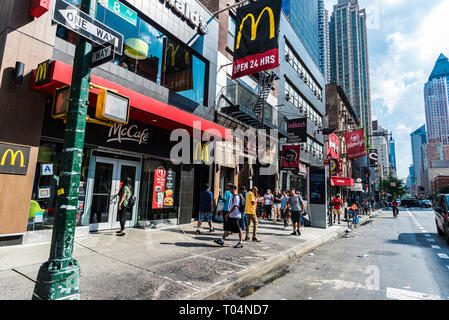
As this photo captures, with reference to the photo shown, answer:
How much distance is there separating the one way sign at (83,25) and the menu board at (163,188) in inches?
271

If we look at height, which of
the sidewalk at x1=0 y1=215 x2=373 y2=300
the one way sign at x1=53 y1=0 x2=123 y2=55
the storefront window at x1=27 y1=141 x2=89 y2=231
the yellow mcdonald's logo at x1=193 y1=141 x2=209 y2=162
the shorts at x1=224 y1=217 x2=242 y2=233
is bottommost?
the sidewalk at x1=0 y1=215 x2=373 y2=300

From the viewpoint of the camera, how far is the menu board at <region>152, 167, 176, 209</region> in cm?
1011

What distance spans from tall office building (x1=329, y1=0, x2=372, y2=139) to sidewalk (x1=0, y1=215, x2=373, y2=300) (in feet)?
431

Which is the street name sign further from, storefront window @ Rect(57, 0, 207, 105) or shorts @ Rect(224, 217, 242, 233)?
shorts @ Rect(224, 217, 242, 233)

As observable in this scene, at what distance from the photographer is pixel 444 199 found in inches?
380

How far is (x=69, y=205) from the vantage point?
132 inches

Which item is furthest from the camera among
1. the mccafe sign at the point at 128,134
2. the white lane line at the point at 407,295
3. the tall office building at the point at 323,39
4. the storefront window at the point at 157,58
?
the tall office building at the point at 323,39

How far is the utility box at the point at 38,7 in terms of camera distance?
21.0 feet

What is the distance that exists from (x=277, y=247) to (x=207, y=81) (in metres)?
9.04

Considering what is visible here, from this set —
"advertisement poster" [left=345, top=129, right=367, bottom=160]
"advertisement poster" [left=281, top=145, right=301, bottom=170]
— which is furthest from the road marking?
"advertisement poster" [left=345, top=129, right=367, bottom=160]

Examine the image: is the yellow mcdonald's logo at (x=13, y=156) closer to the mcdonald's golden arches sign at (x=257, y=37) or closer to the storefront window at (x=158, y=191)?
the storefront window at (x=158, y=191)

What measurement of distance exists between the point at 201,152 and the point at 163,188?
2.71 m

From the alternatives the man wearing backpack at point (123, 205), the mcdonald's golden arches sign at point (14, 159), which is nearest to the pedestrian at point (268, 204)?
the man wearing backpack at point (123, 205)
